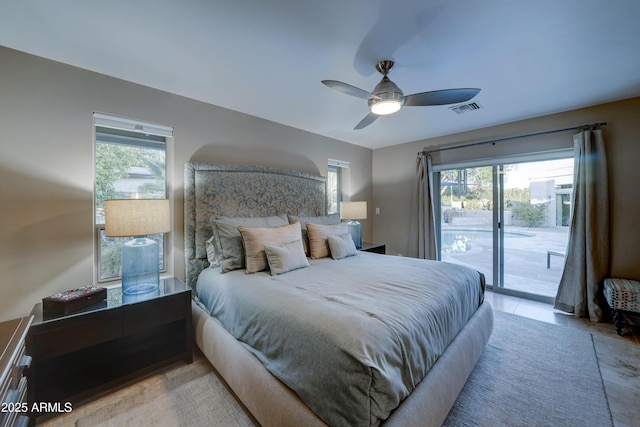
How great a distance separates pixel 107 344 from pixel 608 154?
545cm

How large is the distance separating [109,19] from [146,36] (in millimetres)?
201

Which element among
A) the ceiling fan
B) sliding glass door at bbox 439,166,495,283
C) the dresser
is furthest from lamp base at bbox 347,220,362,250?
the dresser

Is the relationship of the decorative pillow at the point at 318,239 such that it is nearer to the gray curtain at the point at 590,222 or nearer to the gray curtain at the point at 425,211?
the gray curtain at the point at 425,211

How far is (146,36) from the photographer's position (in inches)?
68.2

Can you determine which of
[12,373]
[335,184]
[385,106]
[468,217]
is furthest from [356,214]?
[12,373]

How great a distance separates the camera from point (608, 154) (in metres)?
2.87

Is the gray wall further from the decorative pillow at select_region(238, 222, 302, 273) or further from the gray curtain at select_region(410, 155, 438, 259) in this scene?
the gray curtain at select_region(410, 155, 438, 259)

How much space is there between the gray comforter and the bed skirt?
0.05 meters

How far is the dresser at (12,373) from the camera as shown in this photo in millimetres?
898

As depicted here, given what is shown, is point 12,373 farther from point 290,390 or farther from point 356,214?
point 356,214

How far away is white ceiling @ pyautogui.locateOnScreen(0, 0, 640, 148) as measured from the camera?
A: 1.50 meters

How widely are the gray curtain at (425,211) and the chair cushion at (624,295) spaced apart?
6.36 feet

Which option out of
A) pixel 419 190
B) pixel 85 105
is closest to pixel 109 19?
pixel 85 105

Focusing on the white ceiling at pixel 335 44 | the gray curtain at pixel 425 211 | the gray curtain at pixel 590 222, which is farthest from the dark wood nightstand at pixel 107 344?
the gray curtain at pixel 590 222
